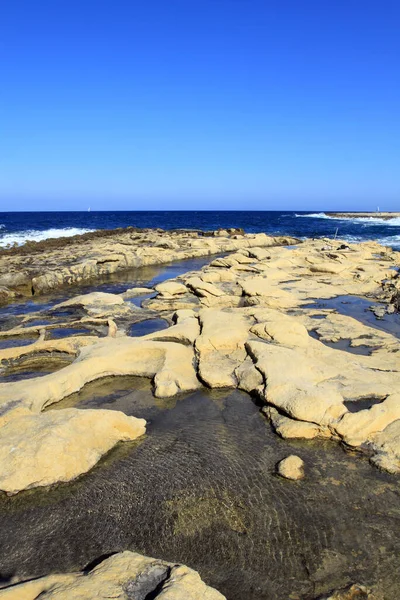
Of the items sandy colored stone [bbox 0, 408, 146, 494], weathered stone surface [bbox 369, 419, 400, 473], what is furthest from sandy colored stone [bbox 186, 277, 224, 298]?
weathered stone surface [bbox 369, 419, 400, 473]

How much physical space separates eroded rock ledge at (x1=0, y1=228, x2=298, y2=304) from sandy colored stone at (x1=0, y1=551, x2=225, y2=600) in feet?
47.1

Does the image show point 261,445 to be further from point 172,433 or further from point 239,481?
point 172,433

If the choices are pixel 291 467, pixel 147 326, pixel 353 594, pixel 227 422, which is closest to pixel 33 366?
pixel 147 326

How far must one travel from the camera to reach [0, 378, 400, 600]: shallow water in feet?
14.5

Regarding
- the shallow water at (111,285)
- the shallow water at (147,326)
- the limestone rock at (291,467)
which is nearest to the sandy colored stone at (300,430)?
the limestone rock at (291,467)

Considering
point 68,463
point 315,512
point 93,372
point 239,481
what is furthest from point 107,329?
point 315,512

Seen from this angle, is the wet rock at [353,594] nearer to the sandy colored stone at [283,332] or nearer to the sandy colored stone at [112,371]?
the sandy colored stone at [112,371]

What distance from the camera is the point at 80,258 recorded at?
25109 millimetres

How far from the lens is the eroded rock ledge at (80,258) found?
1889 cm

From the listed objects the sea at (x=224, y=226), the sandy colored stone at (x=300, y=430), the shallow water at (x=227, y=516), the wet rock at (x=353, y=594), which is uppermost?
the sea at (x=224, y=226)

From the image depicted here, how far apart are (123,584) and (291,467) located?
2826mm

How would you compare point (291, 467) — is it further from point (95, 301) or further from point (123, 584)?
point (95, 301)

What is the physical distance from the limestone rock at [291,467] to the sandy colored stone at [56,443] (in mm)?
2314

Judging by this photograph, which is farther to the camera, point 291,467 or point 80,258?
point 80,258
